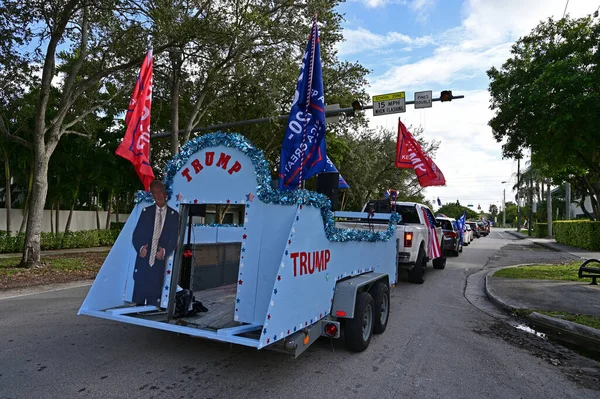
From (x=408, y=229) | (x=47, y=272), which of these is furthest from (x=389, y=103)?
(x=47, y=272)

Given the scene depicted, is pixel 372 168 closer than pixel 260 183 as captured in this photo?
No

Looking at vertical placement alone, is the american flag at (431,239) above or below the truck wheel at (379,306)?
above

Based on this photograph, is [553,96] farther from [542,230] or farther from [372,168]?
[542,230]

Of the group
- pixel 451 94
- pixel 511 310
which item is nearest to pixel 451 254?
pixel 451 94

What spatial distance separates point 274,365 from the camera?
442 cm

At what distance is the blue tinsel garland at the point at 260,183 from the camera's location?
404cm

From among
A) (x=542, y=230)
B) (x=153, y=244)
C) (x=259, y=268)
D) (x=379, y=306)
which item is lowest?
(x=379, y=306)

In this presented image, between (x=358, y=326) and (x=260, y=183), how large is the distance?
2143 mm

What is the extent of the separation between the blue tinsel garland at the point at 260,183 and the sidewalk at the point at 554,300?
4.07 meters

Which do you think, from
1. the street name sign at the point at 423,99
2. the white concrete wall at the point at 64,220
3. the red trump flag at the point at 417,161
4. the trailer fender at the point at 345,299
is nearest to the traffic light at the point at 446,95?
the street name sign at the point at 423,99

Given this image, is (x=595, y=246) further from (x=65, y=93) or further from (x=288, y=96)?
(x=65, y=93)

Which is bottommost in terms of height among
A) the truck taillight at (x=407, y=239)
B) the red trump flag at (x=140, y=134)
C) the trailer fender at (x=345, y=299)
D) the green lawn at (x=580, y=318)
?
the green lawn at (x=580, y=318)

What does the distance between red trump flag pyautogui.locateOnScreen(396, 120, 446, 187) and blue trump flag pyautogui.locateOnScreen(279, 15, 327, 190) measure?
26.8ft

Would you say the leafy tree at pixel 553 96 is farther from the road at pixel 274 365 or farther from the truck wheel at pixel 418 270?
the road at pixel 274 365
